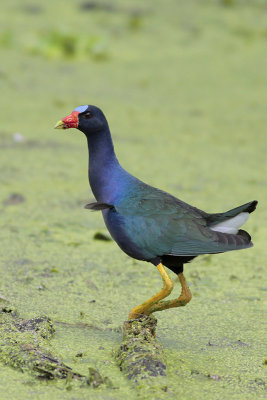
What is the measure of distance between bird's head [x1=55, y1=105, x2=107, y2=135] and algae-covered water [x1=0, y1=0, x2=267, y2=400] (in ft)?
1.34

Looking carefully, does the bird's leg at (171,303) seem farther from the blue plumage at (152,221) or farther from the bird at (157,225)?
the blue plumage at (152,221)

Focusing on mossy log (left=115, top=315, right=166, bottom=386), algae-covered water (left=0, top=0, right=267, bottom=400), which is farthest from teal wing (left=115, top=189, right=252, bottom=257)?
algae-covered water (left=0, top=0, right=267, bottom=400)

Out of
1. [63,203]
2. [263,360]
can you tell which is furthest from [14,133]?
[263,360]

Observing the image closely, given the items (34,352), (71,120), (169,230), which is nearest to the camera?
(34,352)

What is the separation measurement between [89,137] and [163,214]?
50 centimetres

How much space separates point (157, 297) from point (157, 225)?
0.89 ft

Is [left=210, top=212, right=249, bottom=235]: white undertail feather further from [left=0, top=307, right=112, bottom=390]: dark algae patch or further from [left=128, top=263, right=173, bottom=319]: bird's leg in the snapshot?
[left=0, top=307, right=112, bottom=390]: dark algae patch

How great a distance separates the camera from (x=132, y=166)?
512 cm

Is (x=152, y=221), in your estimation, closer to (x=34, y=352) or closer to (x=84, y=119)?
(x=84, y=119)

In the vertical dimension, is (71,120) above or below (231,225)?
above

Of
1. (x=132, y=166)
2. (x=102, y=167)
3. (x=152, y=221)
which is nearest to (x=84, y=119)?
(x=102, y=167)

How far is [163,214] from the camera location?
282 centimetres

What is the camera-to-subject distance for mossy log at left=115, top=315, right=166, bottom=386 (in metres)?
2.38

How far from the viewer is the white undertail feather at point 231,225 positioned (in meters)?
2.79
